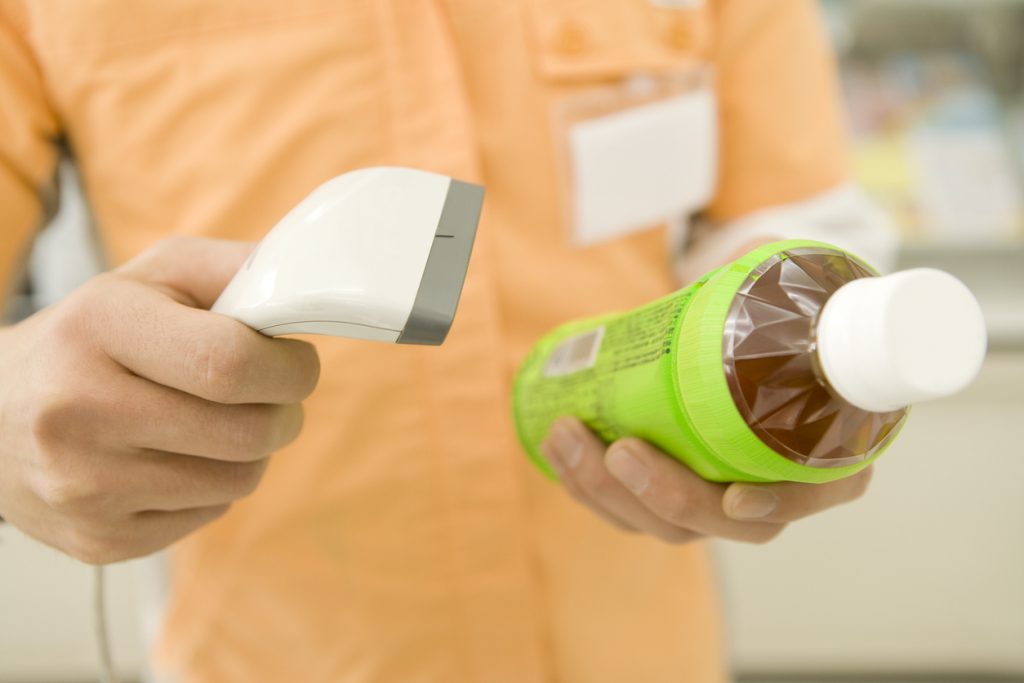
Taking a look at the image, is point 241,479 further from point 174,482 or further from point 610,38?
point 610,38

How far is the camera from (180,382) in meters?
0.30

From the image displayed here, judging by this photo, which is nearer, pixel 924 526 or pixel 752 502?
pixel 752 502

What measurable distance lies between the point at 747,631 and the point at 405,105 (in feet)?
3.44

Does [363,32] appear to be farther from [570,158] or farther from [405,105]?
[570,158]

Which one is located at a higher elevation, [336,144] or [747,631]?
[336,144]

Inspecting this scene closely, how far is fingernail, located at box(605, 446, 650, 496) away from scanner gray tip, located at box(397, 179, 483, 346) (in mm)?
109

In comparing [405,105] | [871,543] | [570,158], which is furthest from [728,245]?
[871,543]

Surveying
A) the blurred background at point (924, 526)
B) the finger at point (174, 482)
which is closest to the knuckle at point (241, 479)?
the finger at point (174, 482)

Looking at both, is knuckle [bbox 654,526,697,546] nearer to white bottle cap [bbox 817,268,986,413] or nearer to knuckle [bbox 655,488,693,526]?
knuckle [bbox 655,488,693,526]

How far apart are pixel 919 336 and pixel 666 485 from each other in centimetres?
13

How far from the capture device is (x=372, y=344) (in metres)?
0.47

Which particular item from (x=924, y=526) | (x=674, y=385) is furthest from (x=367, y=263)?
(x=924, y=526)

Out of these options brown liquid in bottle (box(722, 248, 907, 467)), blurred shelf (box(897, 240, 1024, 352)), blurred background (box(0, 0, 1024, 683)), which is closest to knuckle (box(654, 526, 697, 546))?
brown liquid in bottle (box(722, 248, 907, 467))

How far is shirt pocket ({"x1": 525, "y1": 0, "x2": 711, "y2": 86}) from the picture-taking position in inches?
19.2
